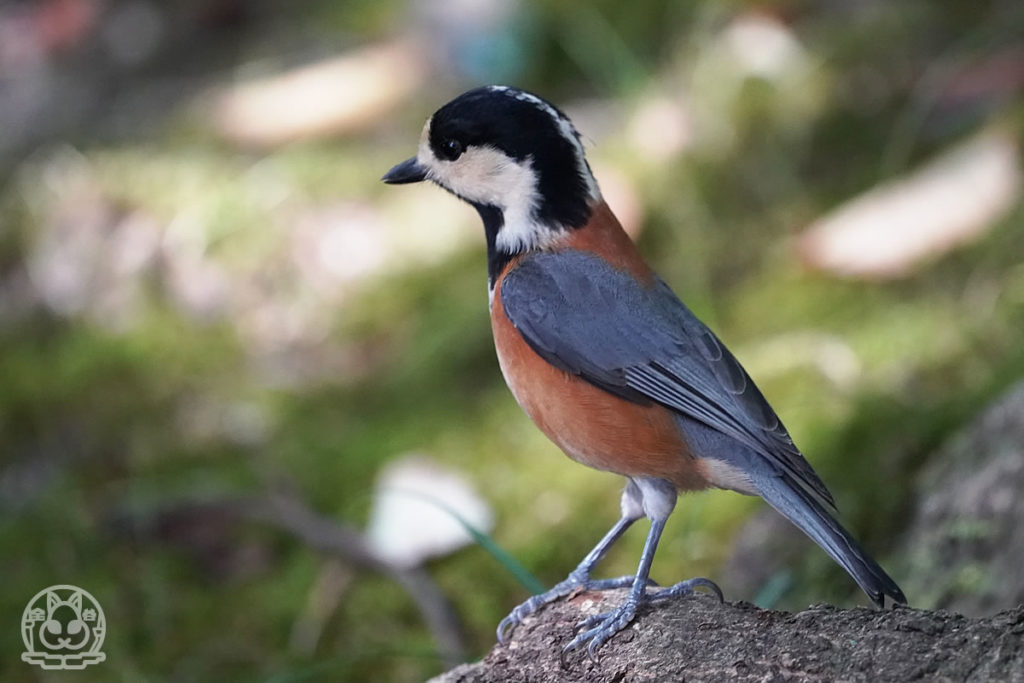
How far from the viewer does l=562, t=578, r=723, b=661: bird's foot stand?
2627 mm

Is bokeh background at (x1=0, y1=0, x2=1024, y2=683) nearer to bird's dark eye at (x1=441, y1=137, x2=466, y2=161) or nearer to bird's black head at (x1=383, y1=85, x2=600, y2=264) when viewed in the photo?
bird's black head at (x1=383, y1=85, x2=600, y2=264)

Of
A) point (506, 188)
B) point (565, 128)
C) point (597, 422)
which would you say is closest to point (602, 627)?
point (597, 422)

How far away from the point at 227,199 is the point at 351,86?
181 centimetres

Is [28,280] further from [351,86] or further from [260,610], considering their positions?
[260,610]

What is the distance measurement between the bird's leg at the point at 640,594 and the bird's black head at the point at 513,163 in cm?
83

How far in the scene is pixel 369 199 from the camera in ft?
22.2

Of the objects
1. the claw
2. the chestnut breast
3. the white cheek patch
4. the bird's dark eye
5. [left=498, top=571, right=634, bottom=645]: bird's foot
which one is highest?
the bird's dark eye

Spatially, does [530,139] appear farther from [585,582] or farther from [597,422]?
[585,582]

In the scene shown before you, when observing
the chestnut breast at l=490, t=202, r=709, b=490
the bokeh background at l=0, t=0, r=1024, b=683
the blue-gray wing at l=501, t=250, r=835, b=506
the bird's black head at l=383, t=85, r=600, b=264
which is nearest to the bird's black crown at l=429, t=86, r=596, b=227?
the bird's black head at l=383, t=85, r=600, b=264

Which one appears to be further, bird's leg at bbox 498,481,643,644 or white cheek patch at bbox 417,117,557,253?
white cheek patch at bbox 417,117,557,253

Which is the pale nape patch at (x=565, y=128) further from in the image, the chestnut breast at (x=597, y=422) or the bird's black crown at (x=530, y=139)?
the chestnut breast at (x=597, y=422)

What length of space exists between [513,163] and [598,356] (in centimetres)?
67

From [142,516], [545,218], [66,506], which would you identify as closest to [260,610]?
[142,516]

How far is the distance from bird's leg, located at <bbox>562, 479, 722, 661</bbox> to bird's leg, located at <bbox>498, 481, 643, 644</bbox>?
0.15m
